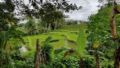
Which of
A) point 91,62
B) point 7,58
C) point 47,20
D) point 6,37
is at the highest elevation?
point 47,20

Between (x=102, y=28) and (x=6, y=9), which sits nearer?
(x=6, y=9)

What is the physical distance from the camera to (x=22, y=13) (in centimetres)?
782

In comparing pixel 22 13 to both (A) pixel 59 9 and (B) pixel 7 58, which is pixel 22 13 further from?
(B) pixel 7 58

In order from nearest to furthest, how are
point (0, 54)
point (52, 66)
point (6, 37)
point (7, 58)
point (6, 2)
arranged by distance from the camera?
point (6, 2), point (6, 37), point (0, 54), point (7, 58), point (52, 66)

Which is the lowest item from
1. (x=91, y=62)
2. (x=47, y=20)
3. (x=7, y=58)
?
(x=91, y=62)

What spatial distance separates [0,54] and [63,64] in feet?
29.3

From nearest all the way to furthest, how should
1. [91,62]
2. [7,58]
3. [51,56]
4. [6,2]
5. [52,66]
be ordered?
[6,2], [7,58], [51,56], [52,66], [91,62]

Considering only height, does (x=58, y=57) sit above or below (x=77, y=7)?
below

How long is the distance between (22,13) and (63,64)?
14301 millimetres

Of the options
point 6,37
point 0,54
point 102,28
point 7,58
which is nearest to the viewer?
point 6,37

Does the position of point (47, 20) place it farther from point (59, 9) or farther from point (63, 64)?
point (63, 64)

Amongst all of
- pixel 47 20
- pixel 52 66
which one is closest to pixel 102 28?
pixel 52 66

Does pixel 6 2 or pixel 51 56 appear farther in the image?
pixel 51 56

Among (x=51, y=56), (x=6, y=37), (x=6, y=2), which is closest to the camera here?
(x=6, y=2)
